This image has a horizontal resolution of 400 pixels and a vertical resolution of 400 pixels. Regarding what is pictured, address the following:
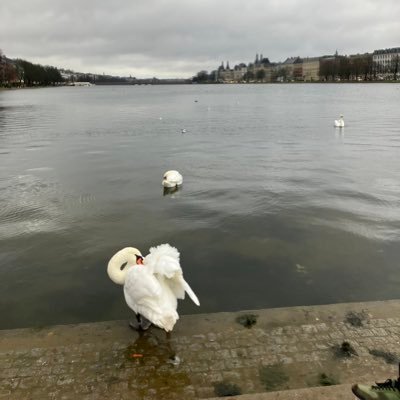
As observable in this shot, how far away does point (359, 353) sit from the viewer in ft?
19.7

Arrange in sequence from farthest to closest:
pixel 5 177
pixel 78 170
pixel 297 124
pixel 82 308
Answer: pixel 297 124, pixel 78 170, pixel 5 177, pixel 82 308

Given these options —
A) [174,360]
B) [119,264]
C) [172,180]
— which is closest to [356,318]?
[174,360]

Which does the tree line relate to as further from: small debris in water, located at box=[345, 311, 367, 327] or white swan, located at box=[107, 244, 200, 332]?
small debris in water, located at box=[345, 311, 367, 327]

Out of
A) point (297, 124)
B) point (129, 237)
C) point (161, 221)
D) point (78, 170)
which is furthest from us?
point (297, 124)

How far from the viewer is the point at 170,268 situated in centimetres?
626

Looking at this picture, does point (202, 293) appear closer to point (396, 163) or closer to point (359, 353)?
point (359, 353)

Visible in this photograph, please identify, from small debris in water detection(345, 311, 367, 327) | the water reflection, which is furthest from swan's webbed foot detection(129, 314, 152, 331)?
the water reflection

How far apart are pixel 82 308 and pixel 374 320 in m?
5.04

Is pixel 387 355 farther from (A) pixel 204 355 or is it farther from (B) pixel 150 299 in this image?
(B) pixel 150 299

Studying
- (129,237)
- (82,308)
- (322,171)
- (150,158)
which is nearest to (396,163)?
(322,171)

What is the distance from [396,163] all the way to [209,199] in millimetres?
10250

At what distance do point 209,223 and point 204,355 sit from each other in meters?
6.43

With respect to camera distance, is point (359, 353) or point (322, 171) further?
point (322, 171)

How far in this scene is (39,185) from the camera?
16.8m
